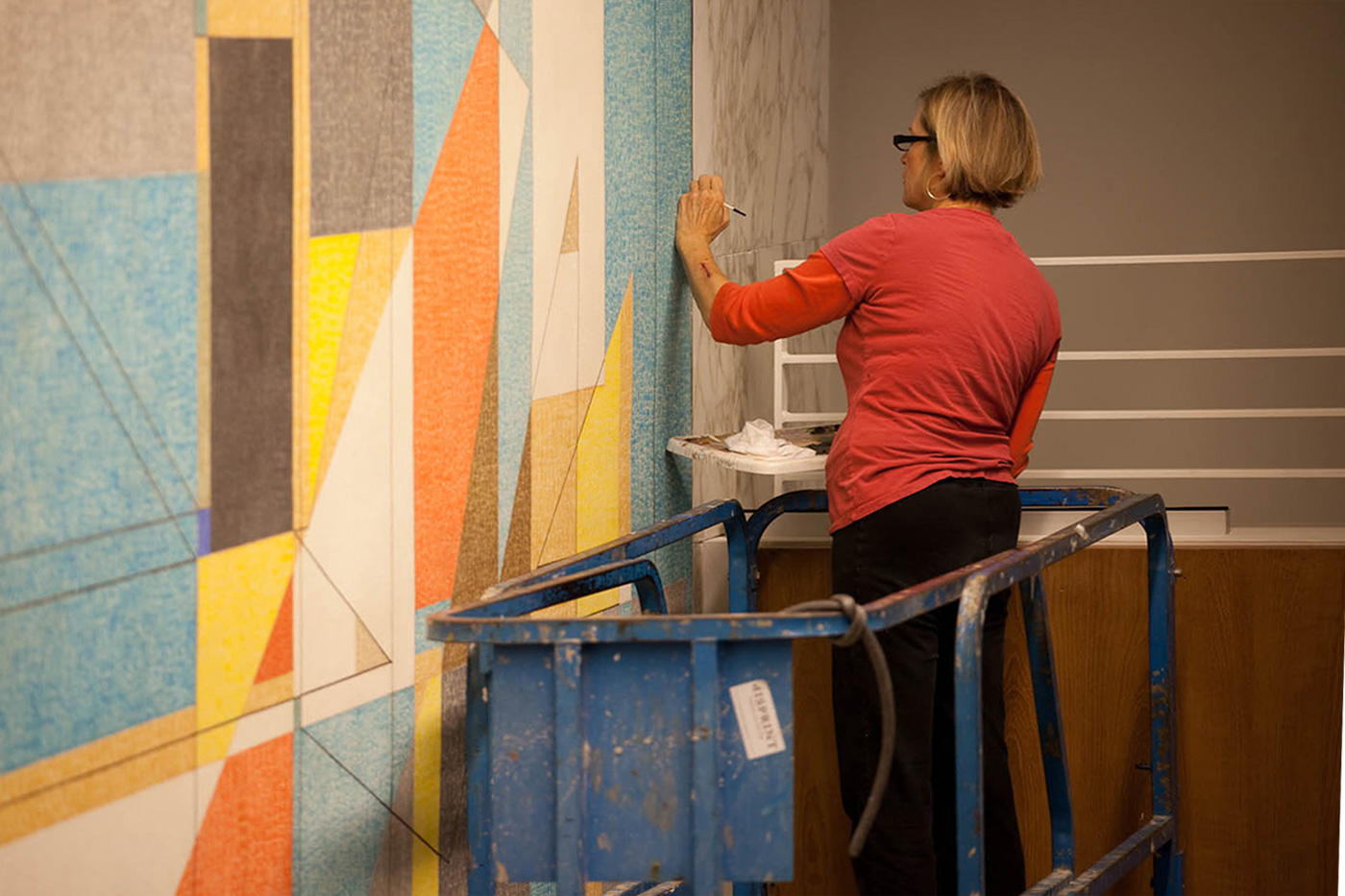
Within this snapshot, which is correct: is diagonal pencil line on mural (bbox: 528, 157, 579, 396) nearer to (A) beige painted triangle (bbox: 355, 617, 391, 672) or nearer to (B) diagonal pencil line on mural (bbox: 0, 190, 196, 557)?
(A) beige painted triangle (bbox: 355, 617, 391, 672)

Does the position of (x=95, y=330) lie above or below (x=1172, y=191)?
below

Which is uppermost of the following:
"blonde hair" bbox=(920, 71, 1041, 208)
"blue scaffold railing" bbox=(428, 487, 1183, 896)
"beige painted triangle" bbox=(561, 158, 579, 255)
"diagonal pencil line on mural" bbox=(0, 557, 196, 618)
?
"blonde hair" bbox=(920, 71, 1041, 208)

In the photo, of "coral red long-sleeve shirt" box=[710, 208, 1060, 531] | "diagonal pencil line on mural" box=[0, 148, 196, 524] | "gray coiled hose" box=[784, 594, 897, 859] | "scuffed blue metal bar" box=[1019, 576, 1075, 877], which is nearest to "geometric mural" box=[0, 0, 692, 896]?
"diagonal pencil line on mural" box=[0, 148, 196, 524]

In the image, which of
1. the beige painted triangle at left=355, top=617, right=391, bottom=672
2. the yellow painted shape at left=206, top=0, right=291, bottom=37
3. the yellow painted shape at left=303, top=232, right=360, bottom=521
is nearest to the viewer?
the yellow painted shape at left=206, top=0, right=291, bottom=37

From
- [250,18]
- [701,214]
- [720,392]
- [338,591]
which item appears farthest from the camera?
[720,392]

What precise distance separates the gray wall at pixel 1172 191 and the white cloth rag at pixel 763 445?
2805mm

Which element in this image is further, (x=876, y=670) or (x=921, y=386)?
(x=921, y=386)

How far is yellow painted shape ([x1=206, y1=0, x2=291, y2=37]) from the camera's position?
1692 mm

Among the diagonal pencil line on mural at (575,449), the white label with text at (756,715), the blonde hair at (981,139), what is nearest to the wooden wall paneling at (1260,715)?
the blonde hair at (981,139)

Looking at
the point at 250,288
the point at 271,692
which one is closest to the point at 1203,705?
the point at 271,692

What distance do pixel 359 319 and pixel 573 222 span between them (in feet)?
2.57

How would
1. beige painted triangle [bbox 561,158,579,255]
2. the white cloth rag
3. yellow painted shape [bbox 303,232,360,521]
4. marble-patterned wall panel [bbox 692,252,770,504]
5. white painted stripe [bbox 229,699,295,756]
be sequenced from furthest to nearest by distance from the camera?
1. marble-patterned wall panel [bbox 692,252,770,504]
2. the white cloth rag
3. beige painted triangle [bbox 561,158,579,255]
4. yellow painted shape [bbox 303,232,360,521]
5. white painted stripe [bbox 229,699,295,756]

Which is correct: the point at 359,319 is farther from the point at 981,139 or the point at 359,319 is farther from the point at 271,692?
the point at 981,139

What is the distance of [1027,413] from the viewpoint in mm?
2799
